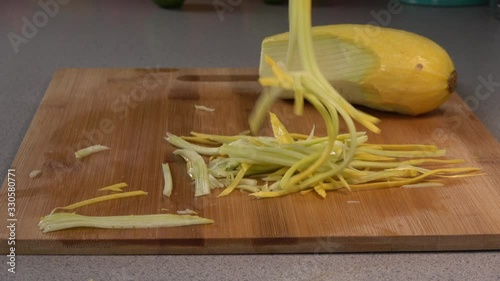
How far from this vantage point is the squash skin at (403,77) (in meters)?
1.47

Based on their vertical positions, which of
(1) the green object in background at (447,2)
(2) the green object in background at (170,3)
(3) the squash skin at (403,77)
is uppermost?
(3) the squash skin at (403,77)

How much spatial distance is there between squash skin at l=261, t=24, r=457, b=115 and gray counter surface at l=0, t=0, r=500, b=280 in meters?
0.15

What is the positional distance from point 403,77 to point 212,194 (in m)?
0.48

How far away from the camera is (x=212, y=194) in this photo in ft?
3.85

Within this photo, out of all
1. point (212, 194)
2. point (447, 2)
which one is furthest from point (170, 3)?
point (212, 194)

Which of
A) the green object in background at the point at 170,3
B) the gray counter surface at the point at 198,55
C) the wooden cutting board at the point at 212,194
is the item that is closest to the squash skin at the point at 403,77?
the wooden cutting board at the point at 212,194

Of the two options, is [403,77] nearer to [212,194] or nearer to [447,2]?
[212,194]

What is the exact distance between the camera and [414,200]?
1158 mm

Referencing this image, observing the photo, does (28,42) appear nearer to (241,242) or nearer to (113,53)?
(113,53)

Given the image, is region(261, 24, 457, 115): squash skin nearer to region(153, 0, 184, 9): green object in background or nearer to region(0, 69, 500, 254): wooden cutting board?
region(0, 69, 500, 254): wooden cutting board

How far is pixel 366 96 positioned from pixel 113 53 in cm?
75

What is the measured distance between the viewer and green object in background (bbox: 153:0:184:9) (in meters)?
2.39

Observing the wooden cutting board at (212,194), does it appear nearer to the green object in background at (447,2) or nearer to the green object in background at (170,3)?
the green object in background at (170,3)

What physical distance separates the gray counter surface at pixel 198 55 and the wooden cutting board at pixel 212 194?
22mm
